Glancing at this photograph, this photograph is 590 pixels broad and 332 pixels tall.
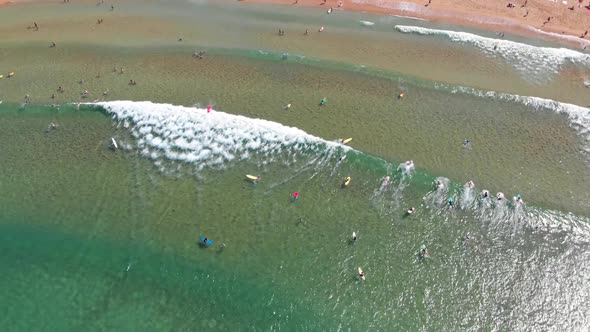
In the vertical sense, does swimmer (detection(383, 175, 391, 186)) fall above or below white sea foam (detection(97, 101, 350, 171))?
below

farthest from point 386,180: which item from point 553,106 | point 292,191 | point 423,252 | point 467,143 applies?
point 553,106

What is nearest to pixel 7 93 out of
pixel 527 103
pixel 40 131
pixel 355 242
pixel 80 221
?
pixel 40 131

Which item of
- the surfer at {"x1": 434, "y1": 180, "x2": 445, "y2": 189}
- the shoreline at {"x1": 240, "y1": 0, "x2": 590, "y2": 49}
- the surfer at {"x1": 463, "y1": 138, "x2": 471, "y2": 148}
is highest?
the shoreline at {"x1": 240, "y1": 0, "x2": 590, "y2": 49}

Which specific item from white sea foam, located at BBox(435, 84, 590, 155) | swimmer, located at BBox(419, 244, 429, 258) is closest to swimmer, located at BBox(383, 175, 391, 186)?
swimmer, located at BBox(419, 244, 429, 258)

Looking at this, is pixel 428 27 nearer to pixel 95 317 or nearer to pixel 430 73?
pixel 430 73

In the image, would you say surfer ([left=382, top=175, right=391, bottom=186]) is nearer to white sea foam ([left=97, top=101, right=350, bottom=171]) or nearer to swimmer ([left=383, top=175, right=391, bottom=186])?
swimmer ([left=383, top=175, right=391, bottom=186])

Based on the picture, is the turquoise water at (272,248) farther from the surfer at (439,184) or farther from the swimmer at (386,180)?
the surfer at (439,184)
